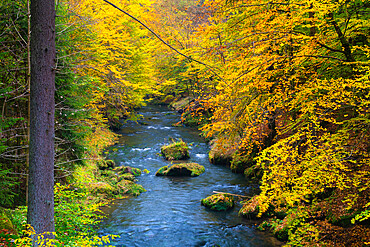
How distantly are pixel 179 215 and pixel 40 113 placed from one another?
6.16 m

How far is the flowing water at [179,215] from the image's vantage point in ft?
23.1

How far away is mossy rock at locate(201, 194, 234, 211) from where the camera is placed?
8723 millimetres

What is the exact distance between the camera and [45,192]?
151 inches

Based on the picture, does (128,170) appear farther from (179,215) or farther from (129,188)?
(179,215)

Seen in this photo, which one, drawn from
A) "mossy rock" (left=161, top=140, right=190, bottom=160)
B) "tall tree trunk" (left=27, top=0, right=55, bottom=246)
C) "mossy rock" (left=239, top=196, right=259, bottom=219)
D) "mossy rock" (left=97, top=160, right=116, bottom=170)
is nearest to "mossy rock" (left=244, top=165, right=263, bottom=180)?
"mossy rock" (left=239, top=196, right=259, bottom=219)

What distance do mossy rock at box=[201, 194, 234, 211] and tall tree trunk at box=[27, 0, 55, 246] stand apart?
19.6 feet

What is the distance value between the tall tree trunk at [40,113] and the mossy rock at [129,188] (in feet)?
21.2

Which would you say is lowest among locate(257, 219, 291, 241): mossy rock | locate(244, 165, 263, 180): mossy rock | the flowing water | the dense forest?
the flowing water

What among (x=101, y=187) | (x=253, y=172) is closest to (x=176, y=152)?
(x=253, y=172)

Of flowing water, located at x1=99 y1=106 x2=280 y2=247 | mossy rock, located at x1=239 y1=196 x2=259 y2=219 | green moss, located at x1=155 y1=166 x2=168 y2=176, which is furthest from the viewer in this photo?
green moss, located at x1=155 y1=166 x2=168 y2=176

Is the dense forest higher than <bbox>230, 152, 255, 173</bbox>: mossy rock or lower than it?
higher

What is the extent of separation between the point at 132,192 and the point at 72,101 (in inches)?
196

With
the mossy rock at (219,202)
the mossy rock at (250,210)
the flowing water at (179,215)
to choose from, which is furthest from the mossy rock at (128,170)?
the mossy rock at (250,210)

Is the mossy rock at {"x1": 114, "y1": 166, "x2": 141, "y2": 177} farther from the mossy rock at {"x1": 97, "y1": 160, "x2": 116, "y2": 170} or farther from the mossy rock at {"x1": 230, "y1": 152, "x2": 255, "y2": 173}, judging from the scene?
the mossy rock at {"x1": 230, "y1": 152, "x2": 255, "y2": 173}
